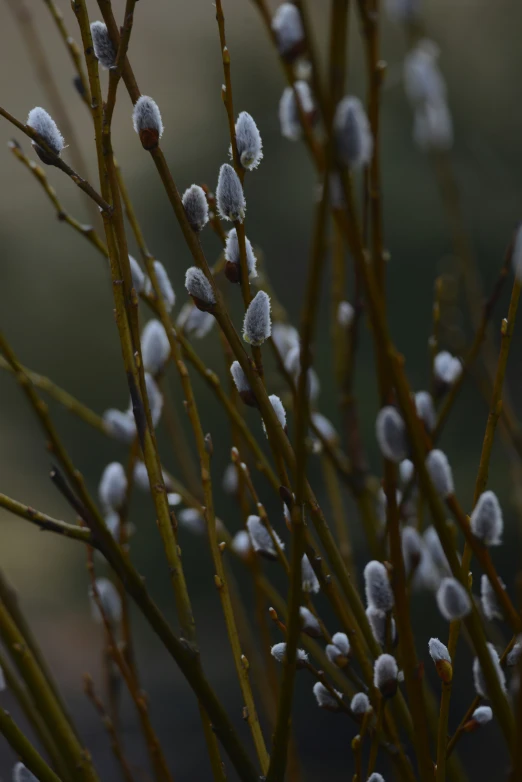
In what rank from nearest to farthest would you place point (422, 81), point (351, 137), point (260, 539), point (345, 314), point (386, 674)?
point (351, 137), point (386, 674), point (260, 539), point (422, 81), point (345, 314)

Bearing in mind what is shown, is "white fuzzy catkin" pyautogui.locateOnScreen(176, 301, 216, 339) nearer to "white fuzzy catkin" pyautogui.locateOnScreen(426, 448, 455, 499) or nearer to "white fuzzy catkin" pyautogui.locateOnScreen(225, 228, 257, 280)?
"white fuzzy catkin" pyautogui.locateOnScreen(225, 228, 257, 280)

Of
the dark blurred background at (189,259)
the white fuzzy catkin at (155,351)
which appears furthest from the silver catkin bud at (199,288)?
the dark blurred background at (189,259)

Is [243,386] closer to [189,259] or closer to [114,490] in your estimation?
[114,490]

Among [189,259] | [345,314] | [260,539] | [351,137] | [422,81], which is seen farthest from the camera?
[189,259]

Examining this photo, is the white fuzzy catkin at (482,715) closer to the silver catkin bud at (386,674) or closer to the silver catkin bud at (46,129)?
the silver catkin bud at (386,674)

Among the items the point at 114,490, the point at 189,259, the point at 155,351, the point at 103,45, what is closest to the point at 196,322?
the point at 155,351

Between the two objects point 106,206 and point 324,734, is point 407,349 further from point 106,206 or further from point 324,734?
point 106,206

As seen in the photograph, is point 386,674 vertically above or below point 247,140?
below
